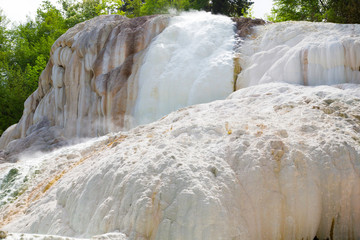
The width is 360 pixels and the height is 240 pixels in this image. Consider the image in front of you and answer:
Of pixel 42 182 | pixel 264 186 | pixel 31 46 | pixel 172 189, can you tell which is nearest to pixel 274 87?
pixel 264 186

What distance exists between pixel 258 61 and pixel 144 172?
629 cm

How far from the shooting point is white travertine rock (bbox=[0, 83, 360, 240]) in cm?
517

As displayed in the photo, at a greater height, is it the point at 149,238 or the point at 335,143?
the point at 335,143

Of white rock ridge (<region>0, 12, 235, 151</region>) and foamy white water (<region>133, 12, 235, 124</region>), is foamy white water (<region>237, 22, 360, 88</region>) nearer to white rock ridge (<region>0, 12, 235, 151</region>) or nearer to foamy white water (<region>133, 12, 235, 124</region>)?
foamy white water (<region>133, 12, 235, 124</region>)

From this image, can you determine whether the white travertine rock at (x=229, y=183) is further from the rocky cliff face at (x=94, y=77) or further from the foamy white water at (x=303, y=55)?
the rocky cliff face at (x=94, y=77)

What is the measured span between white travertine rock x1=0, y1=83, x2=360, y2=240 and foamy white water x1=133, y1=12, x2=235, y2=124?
4.78 meters

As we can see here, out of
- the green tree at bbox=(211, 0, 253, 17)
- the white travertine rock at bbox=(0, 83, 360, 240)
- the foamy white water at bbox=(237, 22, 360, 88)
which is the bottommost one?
the white travertine rock at bbox=(0, 83, 360, 240)

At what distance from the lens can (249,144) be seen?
595 centimetres

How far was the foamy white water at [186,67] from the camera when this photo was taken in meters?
11.7

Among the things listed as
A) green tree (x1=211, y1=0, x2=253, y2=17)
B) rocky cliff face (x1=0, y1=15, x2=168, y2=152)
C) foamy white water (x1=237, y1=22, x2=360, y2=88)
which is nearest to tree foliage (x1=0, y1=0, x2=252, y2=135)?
green tree (x1=211, y1=0, x2=253, y2=17)

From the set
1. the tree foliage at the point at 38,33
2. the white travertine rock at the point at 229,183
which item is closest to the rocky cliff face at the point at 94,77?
the white travertine rock at the point at 229,183

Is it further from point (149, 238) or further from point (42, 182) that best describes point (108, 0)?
point (149, 238)

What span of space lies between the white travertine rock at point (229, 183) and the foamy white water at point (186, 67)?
4.78m

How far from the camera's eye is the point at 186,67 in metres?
12.4
